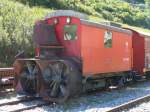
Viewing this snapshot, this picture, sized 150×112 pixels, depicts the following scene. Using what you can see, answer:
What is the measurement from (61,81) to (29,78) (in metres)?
1.18

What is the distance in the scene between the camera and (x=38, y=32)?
14.5 m

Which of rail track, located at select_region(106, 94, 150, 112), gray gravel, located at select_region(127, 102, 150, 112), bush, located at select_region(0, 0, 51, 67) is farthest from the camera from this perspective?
bush, located at select_region(0, 0, 51, 67)

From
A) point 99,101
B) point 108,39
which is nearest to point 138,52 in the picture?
point 108,39

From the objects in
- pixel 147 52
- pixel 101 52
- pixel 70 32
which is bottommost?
pixel 147 52

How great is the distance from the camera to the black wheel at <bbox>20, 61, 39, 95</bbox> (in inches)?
550

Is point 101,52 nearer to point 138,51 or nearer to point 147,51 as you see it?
point 138,51

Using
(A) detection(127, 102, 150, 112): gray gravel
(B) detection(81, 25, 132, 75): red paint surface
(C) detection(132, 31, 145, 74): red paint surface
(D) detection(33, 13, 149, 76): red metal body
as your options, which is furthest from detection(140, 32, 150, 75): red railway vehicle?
(A) detection(127, 102, 150, 112): gray gravel

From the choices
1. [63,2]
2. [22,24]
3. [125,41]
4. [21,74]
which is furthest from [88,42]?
[63,2]

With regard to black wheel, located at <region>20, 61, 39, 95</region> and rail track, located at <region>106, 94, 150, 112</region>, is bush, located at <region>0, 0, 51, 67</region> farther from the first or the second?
rail track, located at <region>106, 94, 150, 112</region>

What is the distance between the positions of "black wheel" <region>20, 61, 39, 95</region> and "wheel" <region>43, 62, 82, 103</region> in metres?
0.39

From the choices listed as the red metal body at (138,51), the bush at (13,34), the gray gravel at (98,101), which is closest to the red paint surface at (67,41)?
the gray gravel at (98,101)

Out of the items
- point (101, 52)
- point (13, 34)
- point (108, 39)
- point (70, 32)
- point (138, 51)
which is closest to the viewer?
point (70, 32)

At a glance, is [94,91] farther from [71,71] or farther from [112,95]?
[71,71]

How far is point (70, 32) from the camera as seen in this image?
1444 centimetres
